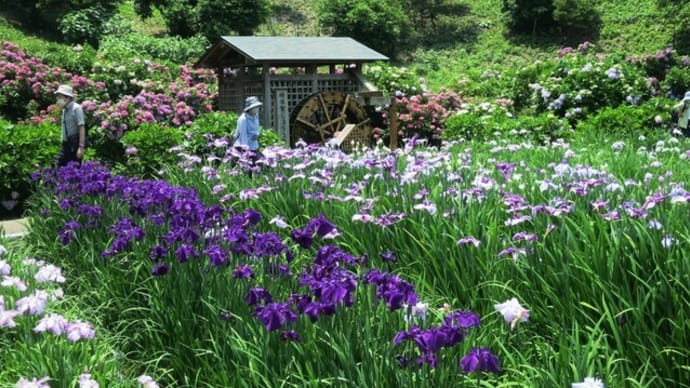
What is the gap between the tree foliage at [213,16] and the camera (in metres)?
22.9

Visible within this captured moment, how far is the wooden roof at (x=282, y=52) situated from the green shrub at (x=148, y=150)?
3845 mm

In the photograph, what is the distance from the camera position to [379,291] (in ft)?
7.15

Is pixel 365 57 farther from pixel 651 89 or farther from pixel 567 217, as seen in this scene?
pixel 567 217

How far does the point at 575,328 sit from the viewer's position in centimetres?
225

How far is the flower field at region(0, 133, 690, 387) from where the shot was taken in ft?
7.09

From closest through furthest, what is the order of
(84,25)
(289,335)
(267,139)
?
(289,335) < (267,139) < (84,25)

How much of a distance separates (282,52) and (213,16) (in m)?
11.3

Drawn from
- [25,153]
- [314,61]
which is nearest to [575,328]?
[25,153]

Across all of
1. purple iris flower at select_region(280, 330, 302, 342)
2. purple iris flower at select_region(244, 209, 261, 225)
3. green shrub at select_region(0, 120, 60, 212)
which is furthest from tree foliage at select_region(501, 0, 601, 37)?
purple iris flower at select_region(280, 330, 302, 342)

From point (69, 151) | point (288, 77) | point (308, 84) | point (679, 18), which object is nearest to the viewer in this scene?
point (69, 151)

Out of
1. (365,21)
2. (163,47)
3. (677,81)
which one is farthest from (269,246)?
(365,21)

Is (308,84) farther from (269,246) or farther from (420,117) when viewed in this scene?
(269,246)

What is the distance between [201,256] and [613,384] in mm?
1995

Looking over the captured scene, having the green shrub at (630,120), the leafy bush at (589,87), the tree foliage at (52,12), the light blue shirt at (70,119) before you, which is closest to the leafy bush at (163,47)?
the tree foliage at (52,12)
